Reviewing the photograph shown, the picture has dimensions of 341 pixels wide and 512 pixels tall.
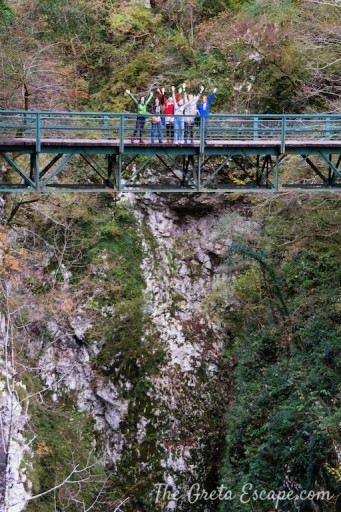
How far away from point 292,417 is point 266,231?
7.77 meters

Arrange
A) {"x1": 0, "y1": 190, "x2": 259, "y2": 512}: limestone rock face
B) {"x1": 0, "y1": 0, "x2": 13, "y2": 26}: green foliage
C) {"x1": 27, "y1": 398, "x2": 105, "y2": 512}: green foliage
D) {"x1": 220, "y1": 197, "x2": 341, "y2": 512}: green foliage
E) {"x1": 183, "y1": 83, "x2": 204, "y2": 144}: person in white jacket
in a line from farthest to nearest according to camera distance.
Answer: {"x1": 0, "y1": 0, "x2": 13, "y2": 26}: green foliage < {"x1": 0, "y1": 190, "x2": 259, "y2": 512}: limestone rock face < {"x1": 27, "y1": 398, "x2": 105, "y2": 512}: green foliage < {"x1": 220, "y1": 197, "x2": 341, "y2": 512}: green foliage < {"x1": 183, "y1": 83, "x2": 204, "y2": 144}: person in white jacket

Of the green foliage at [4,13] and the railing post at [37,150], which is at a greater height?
the green foliage at [4,13]

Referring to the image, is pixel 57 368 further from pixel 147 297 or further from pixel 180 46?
pixel 180 46

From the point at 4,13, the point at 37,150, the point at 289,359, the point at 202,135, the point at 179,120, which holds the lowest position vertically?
the point at 289,359

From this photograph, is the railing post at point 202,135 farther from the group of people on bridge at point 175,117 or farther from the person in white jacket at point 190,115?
the person in white jacket at point 190,115

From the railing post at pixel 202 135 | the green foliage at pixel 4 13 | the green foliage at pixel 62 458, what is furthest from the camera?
the green foliage at pixel 4 13

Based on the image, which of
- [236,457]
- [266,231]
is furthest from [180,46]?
[236,457]

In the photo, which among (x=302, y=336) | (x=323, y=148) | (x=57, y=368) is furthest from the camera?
(x=57, y=368)

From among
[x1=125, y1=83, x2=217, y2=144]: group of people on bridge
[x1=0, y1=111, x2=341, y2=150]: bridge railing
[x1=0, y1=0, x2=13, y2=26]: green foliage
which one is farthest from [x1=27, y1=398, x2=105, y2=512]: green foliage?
[x1=0, y1=0, x2=13, y2=26]: green foliage

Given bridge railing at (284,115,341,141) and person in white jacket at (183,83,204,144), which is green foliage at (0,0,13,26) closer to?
person in white jacket at (183,83,204,144)

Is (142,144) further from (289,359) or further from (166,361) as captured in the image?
(166,361)

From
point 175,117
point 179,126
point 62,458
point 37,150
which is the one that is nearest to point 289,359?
point 62,458

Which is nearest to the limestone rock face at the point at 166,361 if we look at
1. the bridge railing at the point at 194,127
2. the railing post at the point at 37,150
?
the bridge railing at the point at 194,127

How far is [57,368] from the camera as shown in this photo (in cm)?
2620
